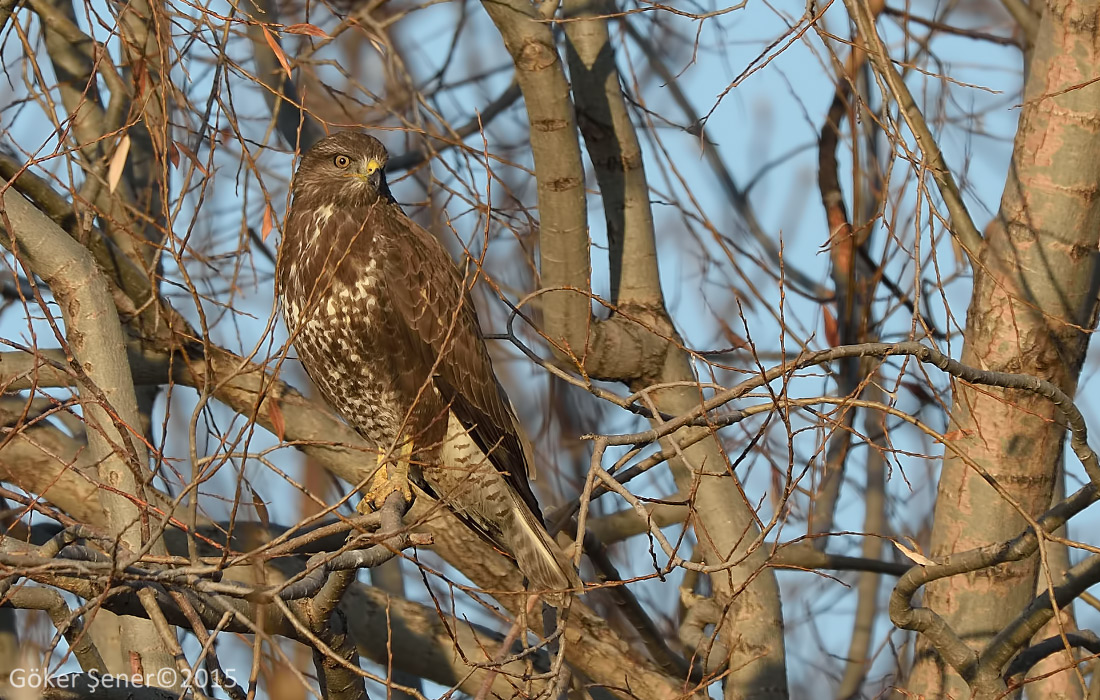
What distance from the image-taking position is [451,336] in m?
4.50

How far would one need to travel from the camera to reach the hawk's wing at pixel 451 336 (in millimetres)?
4551

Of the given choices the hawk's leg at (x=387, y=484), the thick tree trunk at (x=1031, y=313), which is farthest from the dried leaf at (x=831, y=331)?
the hawk's leg at (x=387, y=484)

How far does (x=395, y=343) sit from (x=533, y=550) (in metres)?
0.91

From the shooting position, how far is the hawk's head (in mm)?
4707

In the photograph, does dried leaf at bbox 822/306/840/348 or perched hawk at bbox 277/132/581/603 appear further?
dried leaf at bbox 822/306/840/348

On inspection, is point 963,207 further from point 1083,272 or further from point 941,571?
point 941,571

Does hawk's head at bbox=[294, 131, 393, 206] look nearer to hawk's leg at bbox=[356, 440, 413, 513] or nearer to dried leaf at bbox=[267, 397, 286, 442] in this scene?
dried leaf at bbox=[267, 397, 286, 442]

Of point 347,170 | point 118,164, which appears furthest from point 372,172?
point 118,164

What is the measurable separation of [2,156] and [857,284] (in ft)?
12.0

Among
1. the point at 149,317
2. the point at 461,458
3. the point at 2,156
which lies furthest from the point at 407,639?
the point at 2,156

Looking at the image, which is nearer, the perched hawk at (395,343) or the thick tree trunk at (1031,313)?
the thick tree trunk at (1031,313)

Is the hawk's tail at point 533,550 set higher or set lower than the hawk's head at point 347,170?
lower

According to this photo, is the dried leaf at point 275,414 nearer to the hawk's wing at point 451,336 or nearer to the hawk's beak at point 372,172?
the hawk's wing at point 451,336

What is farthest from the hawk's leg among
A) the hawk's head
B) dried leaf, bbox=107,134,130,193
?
dried leaf, bbox=107,134,130,193
